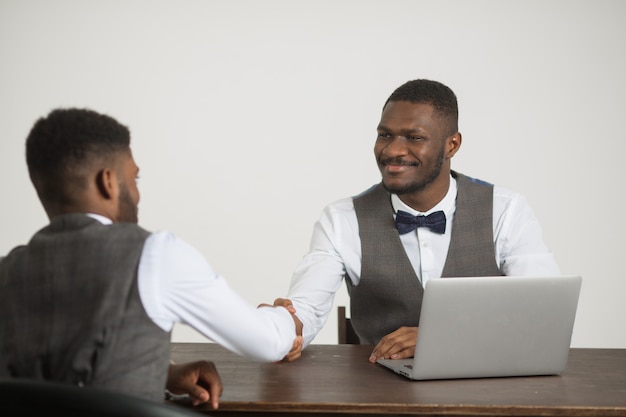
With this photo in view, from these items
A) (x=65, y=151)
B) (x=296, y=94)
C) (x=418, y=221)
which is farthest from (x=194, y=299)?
(x=296, y=94)

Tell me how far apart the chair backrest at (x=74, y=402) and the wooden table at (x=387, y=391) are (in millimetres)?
764

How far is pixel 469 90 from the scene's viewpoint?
185 inches

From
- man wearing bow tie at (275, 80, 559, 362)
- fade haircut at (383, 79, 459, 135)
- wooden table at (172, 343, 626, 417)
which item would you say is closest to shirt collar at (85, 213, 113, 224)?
wooden table at (172, 343, 626, 417)

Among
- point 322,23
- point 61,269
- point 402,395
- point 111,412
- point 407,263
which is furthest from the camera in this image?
point 322,23

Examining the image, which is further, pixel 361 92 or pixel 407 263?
pixel 361 92

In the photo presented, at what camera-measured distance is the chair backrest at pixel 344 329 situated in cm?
266

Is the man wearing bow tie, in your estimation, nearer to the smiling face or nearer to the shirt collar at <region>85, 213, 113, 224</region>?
the smiling face

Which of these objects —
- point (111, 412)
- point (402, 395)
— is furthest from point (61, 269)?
point (402, 395)

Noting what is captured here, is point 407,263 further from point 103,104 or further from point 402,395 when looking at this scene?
point 103,104

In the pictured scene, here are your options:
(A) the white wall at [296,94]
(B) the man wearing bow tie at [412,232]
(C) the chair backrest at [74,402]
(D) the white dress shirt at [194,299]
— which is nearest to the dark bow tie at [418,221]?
(B) the man wearing bow tie at [412,232]

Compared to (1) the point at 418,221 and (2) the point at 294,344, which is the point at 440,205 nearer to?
(1) the point at 418,221

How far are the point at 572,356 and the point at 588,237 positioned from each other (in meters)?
2.61

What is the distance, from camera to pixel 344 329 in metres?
2.68

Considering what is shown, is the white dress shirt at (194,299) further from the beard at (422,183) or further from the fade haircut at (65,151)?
the beard at (422,183)
